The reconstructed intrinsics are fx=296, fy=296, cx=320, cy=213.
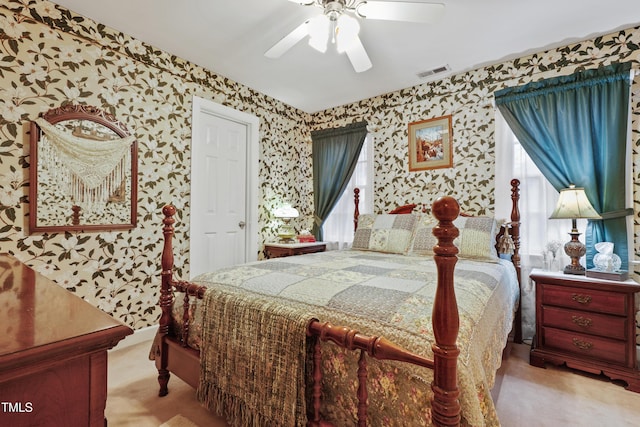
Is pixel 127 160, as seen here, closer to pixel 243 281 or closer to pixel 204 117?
pixel 204 117

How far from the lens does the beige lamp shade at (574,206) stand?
2.16 metres

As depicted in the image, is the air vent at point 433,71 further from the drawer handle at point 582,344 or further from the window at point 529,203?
the drawer handle at point 582,344

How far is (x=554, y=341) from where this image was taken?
2170mm

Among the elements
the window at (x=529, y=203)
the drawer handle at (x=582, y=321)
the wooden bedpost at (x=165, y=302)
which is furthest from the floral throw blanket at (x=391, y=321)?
the window at (x=529, y=203)

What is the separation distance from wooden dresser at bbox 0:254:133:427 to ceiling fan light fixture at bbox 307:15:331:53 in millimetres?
1913

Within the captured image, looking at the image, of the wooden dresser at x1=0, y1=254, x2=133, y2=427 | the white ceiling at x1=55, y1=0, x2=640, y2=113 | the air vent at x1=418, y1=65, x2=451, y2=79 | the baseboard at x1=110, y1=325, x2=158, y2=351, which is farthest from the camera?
the air vent at x1=418, y1=65, x2=451, y2=79

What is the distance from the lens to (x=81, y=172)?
2.29 metres

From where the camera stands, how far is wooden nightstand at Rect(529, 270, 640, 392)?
76.2 inches

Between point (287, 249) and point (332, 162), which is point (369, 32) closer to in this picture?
point (332, 162)

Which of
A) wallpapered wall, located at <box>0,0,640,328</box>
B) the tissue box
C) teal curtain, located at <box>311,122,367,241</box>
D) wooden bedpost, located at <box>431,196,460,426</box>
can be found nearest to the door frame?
wallpapered wall, located at <box>0,0,640,328</box>

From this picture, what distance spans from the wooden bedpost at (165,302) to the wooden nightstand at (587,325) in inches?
102

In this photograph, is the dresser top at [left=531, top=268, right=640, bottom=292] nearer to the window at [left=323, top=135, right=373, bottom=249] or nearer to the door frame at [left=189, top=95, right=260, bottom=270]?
the window at [left=323, top=135, right=373, bottom=249]

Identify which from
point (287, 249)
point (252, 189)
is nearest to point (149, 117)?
point (252, 189)

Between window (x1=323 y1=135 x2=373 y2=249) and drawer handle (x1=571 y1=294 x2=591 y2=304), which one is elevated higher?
window (x1=323 y1=135 x2=373 y2=249)
